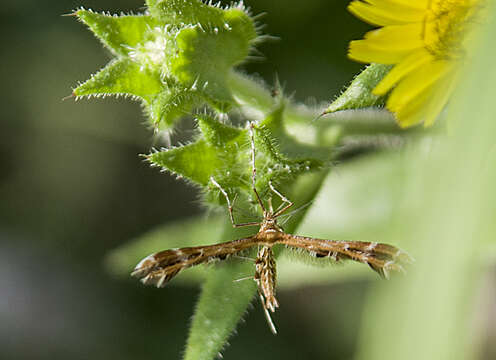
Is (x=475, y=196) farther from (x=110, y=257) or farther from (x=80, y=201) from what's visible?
(x=80, y=201)

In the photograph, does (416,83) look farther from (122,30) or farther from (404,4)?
(122,30)

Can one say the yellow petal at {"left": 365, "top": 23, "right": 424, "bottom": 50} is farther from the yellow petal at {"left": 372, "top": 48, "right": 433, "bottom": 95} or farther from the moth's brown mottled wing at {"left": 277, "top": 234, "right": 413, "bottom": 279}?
the moth's brown mottled wing at {"left": 277, "top": 234, "right": 413, "bottom": 279}

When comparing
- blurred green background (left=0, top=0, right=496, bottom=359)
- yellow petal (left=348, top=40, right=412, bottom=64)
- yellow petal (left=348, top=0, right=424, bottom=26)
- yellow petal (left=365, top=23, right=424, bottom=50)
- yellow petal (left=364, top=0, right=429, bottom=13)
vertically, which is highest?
yellow petal (left=364, top=0, right=429, bottom=13)

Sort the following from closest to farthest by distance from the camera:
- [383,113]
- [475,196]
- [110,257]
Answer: [475,196] < [383,113] < [110,257]

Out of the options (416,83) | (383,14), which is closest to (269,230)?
(416,83)

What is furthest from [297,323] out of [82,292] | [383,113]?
[383,113]

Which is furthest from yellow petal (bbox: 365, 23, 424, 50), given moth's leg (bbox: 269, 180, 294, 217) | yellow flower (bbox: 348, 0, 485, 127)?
moth's leg (bbox: 269, 180, 294, 217)
